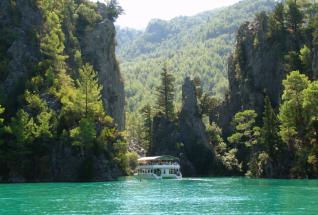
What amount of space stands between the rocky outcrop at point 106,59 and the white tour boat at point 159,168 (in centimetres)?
2610

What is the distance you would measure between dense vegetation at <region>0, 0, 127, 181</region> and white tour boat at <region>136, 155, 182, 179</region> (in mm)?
13189

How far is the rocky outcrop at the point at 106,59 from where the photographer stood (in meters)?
157

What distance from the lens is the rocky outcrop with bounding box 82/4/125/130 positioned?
516 feet

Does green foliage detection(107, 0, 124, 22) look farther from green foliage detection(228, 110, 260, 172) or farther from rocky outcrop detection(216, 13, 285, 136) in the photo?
green foliage detection(228, 110, 260, 172)

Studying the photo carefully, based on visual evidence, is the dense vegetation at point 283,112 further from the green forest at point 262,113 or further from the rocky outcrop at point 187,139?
the rocky outcrop at point 187,139

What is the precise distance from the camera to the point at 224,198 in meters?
61.5

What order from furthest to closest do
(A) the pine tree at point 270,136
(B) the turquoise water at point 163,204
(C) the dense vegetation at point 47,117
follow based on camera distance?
(A) the pine tree at point 270,136, (C) the dense vegetation at point 47,117, (B) the turquoise water at point 163,204

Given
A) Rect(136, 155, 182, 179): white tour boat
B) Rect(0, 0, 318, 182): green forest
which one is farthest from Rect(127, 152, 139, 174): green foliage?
Rect(136, 155, 182, 179): white tour boat

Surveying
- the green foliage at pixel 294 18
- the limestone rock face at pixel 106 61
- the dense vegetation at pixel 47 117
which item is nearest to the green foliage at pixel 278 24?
the green foliage at pixel 294 18

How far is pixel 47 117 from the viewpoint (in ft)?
355

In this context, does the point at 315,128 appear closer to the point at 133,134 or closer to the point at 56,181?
the point at 56,181

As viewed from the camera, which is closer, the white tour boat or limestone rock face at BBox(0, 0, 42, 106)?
limestone rock face at BBox(0, 0, 42, 106)

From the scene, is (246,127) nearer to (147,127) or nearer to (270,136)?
(270,136)

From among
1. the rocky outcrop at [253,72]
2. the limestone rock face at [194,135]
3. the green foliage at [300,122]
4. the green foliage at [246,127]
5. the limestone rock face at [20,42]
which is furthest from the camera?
the limestone rock face at [194,135]
